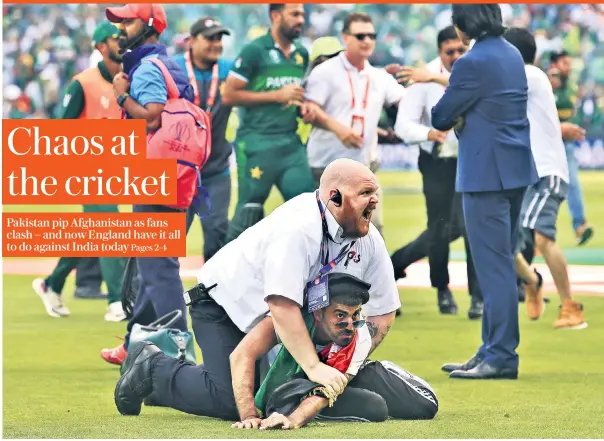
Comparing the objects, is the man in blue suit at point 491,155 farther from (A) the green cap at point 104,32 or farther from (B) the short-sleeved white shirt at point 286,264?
(A) the green cap at point 104,32

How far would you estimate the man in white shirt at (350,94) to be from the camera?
10953 millimetres

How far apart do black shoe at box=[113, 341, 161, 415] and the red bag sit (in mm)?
1504

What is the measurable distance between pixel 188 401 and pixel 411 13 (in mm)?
25025

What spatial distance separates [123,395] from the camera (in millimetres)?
6688

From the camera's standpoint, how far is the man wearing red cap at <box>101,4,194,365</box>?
8.00 meters

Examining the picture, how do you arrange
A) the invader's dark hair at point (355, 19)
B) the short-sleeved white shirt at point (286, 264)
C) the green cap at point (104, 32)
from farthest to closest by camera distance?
1. the invader's dark hair at point (355, 19)
2. the green cap at point (104, 32)
3. the short-sleeved white shirt at point (286, 264)

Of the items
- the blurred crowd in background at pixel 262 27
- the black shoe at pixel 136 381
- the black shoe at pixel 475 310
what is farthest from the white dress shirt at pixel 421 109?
the blurred crowd in background at pixel 262 27

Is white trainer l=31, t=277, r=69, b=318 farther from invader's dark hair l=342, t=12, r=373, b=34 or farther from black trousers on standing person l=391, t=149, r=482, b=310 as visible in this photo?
invader's dark hair l=342, t=12, r=373, b=34

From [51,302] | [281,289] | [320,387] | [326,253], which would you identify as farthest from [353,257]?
[51,302]

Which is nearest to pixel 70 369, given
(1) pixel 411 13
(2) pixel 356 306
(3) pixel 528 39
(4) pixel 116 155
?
(4) pixel 116 155

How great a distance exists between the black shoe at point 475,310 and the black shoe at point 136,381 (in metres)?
4.18

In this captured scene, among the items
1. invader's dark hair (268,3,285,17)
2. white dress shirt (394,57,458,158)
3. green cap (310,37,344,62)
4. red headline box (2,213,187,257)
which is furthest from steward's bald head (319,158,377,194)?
green cap (310,37,344,62)

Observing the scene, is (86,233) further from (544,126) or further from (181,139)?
(544,126)

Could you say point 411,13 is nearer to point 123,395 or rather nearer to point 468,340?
Answer: point 468,340
